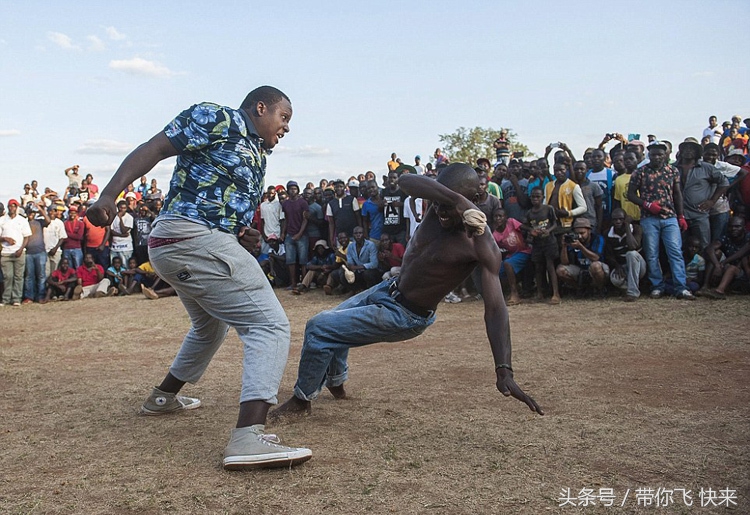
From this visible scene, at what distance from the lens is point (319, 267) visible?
12953mm

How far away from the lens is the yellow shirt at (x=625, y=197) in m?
10.2

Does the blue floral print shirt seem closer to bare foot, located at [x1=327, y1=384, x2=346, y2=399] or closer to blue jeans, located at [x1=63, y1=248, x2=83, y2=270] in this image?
bare foot, located at [x1=327, y1=384, x2=346, y2=399]

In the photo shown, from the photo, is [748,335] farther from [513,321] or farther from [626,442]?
[626,442]

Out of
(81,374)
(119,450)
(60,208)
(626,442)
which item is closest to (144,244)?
(60,208)

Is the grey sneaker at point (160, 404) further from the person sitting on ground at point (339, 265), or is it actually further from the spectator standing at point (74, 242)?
the spectator standing at point (74, 242)

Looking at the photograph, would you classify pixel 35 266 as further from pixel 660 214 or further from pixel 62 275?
Result: pixel 660 214

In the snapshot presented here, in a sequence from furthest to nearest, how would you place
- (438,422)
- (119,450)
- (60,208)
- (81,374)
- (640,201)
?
1. (60,208)
2. (640,201)
3. (81,374)
4. (438,422)
5. (119,450)

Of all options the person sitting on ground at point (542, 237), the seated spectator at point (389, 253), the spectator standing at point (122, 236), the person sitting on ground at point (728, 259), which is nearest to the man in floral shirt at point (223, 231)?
the person sitting on ground at point (542, 237)

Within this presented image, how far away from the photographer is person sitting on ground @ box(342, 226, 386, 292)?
1191 centimetres

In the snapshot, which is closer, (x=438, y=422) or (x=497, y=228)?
(x=438, y=422)

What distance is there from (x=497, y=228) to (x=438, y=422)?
263 inches

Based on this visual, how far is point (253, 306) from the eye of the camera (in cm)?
367

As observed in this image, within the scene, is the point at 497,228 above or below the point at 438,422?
above

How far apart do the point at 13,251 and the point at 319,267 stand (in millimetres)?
6096
